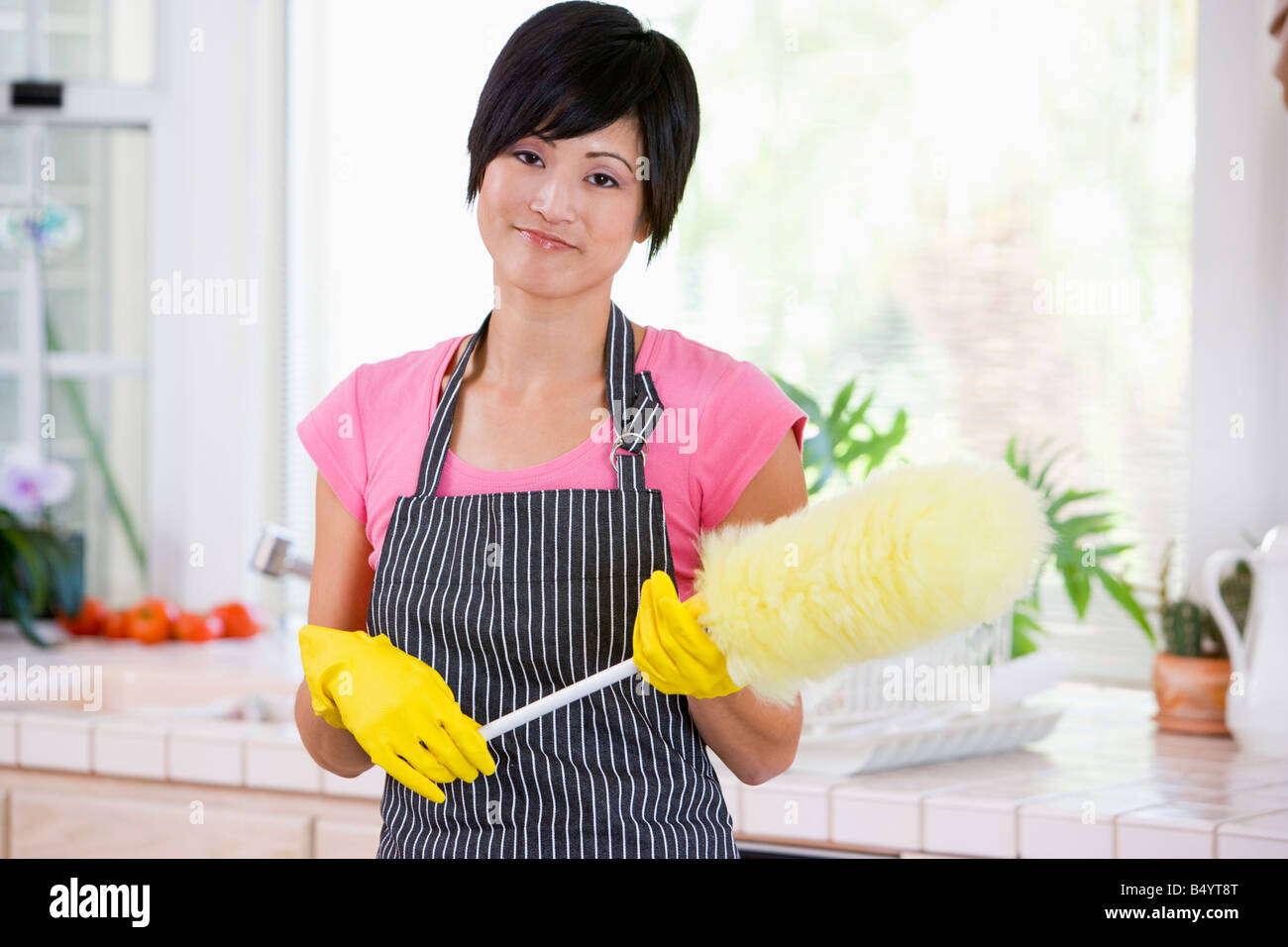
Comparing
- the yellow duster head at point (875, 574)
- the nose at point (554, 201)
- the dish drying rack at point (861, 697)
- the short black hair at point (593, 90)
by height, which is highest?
the short black hair at point (593, 90)

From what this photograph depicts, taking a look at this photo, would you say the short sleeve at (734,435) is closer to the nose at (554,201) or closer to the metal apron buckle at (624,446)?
the metal apron buckle at (624,446)

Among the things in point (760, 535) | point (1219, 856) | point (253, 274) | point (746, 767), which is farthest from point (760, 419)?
point (253, 274)

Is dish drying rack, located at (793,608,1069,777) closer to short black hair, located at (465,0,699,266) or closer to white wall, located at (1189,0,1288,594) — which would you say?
white wall, located at (1189,0,1288,594)

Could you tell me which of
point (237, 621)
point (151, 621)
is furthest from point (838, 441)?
point (151, 621)

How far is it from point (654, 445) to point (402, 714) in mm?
269

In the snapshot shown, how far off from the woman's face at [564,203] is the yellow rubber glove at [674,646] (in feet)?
0.81

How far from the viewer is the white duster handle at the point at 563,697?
88cm

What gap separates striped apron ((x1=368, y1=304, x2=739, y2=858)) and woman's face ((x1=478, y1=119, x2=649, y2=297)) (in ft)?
0.35

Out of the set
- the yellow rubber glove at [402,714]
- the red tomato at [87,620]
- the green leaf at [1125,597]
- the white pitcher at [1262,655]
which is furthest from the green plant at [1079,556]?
the red tomato at [87,620]

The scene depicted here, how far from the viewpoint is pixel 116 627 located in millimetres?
2490

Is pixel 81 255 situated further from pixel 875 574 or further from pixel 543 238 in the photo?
pixel 875 574

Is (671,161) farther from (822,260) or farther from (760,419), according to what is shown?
(822,260)

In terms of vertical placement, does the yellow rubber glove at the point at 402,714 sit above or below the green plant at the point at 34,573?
above

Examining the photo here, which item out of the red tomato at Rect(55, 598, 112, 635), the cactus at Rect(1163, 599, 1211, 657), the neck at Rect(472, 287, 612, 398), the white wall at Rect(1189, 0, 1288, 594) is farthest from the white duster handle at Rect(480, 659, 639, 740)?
the red tomato at Rect(55, 598, 112, 635)
